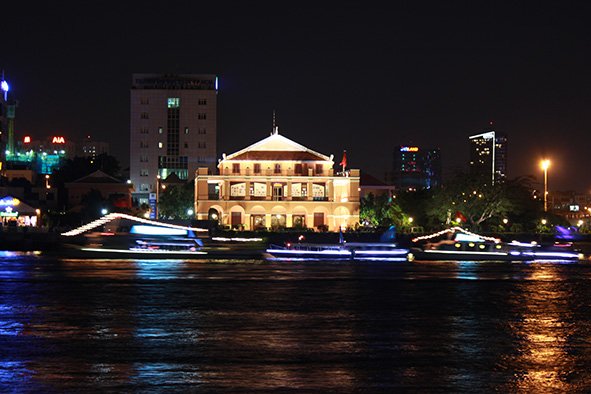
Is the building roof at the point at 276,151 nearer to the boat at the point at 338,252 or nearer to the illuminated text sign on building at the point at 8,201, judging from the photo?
the illuminated text sign on building at the point at 8,201

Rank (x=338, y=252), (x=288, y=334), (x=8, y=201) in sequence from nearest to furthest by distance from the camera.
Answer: (x=288, y=334) → (x=338, y=252) → (x=8, y=201)

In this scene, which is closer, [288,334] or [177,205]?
[288,334]

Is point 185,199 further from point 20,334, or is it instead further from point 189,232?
point 20,334

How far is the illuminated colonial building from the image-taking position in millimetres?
109375

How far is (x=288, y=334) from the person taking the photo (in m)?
24.0

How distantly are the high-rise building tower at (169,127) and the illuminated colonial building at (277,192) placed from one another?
184 feet

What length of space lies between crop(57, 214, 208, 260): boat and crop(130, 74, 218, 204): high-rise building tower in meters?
97.9

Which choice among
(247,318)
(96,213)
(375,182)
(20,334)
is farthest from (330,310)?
(375,182)

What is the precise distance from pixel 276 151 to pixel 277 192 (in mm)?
5300

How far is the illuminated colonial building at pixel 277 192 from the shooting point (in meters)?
109

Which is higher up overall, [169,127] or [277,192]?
[169,127]

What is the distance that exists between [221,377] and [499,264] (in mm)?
47844

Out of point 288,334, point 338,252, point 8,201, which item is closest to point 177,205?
point 8,201

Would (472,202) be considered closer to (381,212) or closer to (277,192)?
(381,212)
